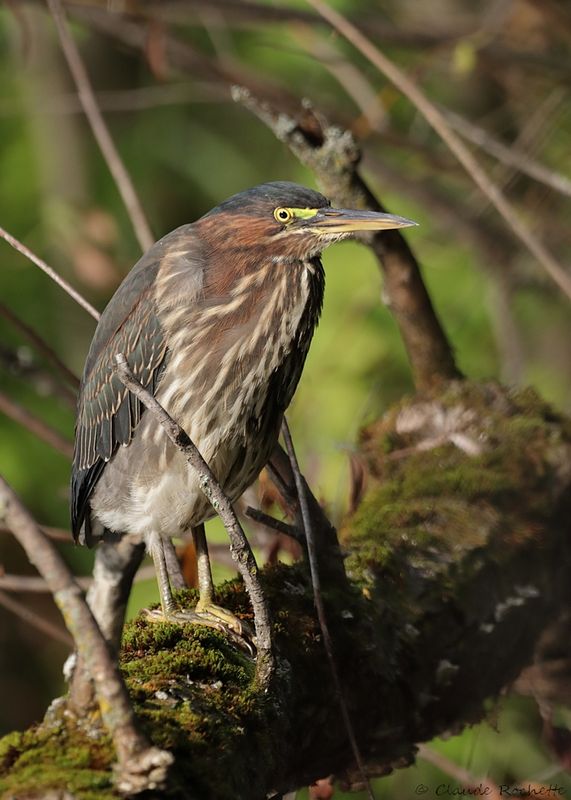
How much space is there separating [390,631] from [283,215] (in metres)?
1.05

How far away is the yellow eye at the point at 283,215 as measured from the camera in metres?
2.84

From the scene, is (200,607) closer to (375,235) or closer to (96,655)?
(96,655)

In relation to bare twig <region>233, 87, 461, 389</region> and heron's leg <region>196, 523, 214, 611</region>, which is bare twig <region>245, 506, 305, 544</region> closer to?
heron's leg <region>196, 523, 214, 611</region>

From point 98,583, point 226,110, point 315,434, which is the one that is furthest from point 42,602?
point 98,583

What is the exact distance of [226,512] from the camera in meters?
1.94

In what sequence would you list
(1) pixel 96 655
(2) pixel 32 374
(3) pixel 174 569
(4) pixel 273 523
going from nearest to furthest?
(1) pixel 96 655 → (4) pixel 273 523 → (3) pixel 174 569 → (2) pixel 32 374

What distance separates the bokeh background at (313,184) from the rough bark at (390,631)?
265mm

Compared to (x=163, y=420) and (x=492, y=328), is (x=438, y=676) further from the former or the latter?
(x=492, y=328)

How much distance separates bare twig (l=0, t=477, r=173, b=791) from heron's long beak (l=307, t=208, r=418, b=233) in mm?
1425

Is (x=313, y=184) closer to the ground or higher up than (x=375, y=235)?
higher up

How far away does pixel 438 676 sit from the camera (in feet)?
9.20

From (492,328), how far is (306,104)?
330cm

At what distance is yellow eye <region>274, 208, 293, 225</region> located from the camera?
112 inches

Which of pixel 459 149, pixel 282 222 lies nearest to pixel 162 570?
pixel 282 222
